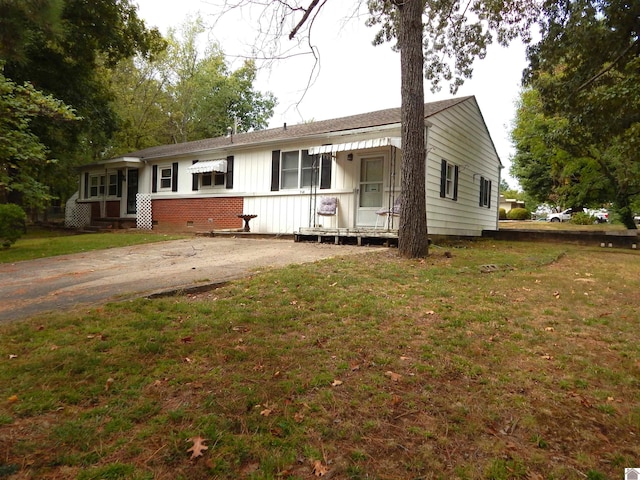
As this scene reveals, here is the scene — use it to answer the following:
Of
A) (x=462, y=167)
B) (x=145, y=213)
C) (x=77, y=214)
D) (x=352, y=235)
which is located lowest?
(x=352, y=235)

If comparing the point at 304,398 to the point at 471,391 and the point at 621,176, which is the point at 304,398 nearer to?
the point at 471,391

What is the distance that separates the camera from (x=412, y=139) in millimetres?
7387

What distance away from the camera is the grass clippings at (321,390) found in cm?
195

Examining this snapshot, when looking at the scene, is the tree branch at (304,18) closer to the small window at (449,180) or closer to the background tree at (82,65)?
the small window at (449,180)

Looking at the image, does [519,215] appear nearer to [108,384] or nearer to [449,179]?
[449,179]

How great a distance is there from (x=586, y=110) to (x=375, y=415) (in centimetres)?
1077

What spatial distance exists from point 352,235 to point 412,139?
339cm

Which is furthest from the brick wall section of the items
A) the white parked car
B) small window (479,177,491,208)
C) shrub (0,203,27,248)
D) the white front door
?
the white parked car

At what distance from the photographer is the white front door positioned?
11.2 metres

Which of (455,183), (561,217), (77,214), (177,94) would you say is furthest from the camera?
(561,217)

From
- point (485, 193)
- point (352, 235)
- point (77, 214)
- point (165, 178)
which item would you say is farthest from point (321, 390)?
point (77, 214)

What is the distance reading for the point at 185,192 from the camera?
1612 cm

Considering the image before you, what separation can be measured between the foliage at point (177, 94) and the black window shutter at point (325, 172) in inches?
731

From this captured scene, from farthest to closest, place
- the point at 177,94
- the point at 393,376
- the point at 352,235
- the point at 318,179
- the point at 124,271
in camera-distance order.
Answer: the point at 177,94 → the point at 318,179 → the point at 352,235 → the point at 124,271 → the point at 393,376
